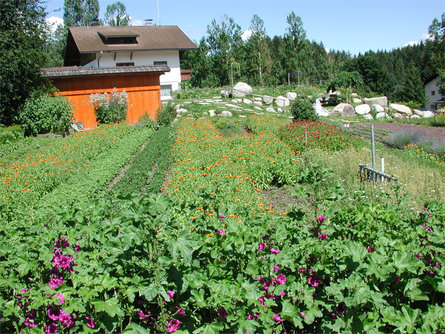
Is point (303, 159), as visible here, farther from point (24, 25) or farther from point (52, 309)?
point (24, 25)

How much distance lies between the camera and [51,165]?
32.7ft

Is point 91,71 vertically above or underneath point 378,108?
above

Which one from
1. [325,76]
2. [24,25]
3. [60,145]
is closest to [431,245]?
[60,145]

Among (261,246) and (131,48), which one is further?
(131,48)

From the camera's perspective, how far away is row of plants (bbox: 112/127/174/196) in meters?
8.10

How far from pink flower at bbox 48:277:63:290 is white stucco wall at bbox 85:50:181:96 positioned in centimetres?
2676

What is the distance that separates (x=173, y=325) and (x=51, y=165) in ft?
27.4

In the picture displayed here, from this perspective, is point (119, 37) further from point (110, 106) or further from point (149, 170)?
point (149, 170)

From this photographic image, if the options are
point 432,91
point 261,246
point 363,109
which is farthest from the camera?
point 432,91

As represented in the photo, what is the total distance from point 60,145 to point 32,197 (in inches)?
234

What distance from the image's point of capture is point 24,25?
16438mm

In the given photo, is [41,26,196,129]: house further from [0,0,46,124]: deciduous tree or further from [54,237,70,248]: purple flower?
[54,237,70,248]: purple flower

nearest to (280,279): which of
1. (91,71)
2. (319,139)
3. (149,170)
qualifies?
(149,170)

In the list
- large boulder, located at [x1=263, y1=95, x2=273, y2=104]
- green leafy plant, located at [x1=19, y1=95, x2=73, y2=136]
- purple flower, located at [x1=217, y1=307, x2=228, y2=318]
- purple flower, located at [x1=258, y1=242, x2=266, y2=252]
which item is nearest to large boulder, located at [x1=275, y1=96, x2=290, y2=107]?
large boulder, located at [x1=263, y1=95, x2=273, y2=104]
